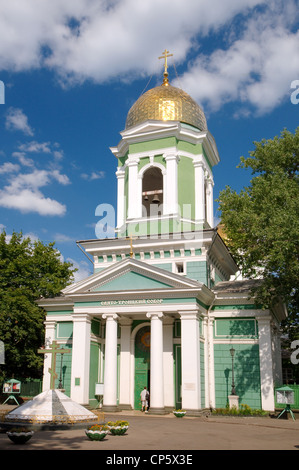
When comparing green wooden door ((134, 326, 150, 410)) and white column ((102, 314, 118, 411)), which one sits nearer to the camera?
white column ((102, 314, 118, 411))

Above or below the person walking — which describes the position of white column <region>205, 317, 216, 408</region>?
above

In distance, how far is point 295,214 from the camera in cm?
2061

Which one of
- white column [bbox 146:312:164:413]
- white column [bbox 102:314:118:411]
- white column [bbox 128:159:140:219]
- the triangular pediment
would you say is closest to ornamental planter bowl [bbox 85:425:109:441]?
white column [bbox 146:312:164:413]

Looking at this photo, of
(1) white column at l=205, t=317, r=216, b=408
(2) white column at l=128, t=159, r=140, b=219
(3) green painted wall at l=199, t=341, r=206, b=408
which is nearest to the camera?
(3) green painted wall at l=199, t=341, r=206, b=408

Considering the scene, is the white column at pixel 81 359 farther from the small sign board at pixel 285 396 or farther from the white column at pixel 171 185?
the small sign board at pixel 285 396

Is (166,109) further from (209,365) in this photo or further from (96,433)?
(96,433)

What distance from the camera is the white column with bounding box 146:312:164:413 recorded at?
2095 centimetres

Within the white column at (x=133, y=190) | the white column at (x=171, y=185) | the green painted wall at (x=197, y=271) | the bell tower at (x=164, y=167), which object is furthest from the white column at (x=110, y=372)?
the white column at (x=171, y=185)

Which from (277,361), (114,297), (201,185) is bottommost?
(277,361)

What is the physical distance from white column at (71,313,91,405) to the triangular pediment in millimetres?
1467

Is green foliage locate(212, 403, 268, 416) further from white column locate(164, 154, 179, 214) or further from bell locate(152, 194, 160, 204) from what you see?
bell locate(152, 194, 160, 204)
